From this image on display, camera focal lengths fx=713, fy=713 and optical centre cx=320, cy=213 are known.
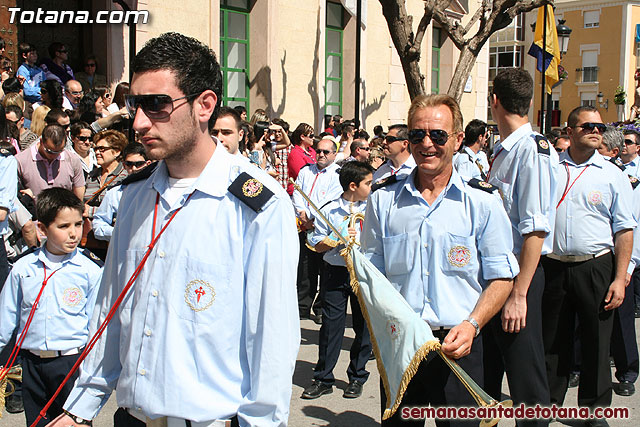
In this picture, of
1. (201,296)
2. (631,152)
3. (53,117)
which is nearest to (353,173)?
(53,117)

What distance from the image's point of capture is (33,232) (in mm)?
6613

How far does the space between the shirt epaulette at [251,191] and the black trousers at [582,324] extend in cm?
370

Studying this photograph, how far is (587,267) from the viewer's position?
5.45m

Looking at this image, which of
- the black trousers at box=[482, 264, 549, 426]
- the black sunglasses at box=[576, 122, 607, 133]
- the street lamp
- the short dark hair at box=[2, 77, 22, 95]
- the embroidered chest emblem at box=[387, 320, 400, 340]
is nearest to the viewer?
the embroidered chest emblem at box=[387, 320, 400, 340]

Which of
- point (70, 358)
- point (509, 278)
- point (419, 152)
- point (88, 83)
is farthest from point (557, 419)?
point (88, 83)

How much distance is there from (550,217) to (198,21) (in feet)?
38.6

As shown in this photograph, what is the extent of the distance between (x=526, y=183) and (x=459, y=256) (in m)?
1.07

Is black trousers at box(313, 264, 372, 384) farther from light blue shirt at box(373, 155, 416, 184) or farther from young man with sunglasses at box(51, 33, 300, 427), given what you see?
young man with sunglasses at box(51, 33, 300, 427)

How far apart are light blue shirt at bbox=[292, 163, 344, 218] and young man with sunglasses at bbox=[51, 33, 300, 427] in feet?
18.6

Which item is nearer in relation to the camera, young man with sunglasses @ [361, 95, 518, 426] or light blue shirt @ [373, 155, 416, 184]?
young man with sunglasses @ [361, 95, 518, 426]

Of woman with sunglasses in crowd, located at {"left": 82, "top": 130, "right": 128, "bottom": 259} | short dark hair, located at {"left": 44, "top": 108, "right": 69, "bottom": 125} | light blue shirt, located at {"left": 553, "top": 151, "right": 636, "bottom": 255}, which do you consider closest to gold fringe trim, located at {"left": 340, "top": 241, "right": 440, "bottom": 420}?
light blue shirt, located at {"left": 553, "top": 151, "right": 636, "bottom": 255}

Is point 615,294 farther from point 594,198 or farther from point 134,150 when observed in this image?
point 134,150

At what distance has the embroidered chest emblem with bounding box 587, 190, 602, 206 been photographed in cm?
559

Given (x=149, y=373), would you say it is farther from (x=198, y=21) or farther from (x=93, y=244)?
(x=198, y=21)
